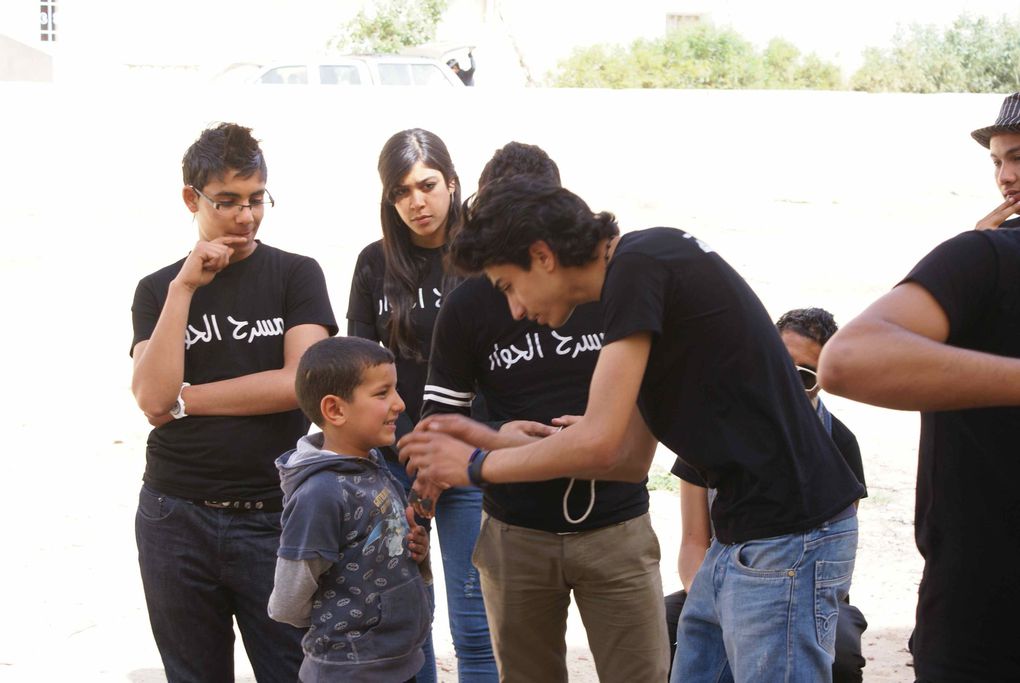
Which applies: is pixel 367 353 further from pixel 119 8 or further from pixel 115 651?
pixel 119 8

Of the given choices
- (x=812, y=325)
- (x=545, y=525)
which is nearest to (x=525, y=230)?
(x=545, y=525)

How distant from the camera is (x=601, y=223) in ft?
9.78

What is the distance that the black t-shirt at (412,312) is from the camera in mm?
4312

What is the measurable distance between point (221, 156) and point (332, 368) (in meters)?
0.87

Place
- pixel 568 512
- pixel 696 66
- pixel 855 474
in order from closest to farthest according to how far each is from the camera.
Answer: pixel 568 512
pixel 855 474
pixel 696 66

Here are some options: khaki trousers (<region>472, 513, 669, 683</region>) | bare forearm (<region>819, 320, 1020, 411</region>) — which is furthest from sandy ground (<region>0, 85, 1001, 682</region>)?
bare forearm (<region>819, 320, 1020, 411</region>)

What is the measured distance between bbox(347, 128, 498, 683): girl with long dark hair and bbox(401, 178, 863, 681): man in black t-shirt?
4.25 feet

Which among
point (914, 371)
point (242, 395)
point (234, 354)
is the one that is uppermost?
point (914, 371)

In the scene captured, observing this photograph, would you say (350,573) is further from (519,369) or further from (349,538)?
(519,369)

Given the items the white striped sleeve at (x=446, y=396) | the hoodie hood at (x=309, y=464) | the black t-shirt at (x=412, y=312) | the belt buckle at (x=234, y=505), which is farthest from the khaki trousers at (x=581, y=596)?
the black t-shirt at (x=412, y=312)

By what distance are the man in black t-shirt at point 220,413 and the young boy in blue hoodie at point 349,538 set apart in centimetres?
29

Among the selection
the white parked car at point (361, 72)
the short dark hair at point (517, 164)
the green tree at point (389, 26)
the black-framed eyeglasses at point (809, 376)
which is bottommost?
the black-framed eyeglasses at point (809, 376)

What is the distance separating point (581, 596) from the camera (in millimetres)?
3658

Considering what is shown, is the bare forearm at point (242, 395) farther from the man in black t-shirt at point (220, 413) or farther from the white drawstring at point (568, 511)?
the white drawstring at point (568, 511)
